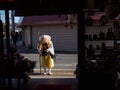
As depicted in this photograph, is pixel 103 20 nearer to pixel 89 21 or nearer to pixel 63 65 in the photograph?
pixel 89 21

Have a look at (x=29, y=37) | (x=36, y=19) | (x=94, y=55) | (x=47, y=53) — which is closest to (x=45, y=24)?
(x=36, y=19)

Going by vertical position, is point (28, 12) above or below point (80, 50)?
above

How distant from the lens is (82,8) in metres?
11.6

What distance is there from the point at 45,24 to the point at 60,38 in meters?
1.74

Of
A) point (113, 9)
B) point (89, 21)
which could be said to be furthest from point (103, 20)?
point (113, 9)

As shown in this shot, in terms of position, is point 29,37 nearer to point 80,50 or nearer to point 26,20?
point 26,20

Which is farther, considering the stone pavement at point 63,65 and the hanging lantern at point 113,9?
the stone pavement at point 63,65

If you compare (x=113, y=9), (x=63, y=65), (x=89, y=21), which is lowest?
(x=63, y=65)

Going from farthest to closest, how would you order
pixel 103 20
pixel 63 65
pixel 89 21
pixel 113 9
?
1. pixel 63 65
2. pixel 103 20
3. pixel 89 21
4. pixel 113 9

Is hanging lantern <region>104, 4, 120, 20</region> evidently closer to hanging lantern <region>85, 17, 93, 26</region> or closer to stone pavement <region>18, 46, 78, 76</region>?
hanging lantern <region>85, 17, 93, 26</region>

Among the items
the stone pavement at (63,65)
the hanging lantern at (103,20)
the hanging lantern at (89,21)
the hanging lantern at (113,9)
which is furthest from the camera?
the stone pavement at (63,65)

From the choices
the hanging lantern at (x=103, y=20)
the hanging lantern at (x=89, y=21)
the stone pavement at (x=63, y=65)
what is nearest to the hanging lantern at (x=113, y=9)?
the hanging lantern at (x=89, y=21)

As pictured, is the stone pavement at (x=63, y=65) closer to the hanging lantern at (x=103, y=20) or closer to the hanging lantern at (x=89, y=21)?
the hanging lantern at (x=103, y=20)

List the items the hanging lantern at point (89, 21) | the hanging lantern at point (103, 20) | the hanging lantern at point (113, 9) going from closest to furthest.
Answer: the hanging lantern at point (113, 9) < the hanging lantern at point (89, 21) < the hanging lantern at point (103, 20)
